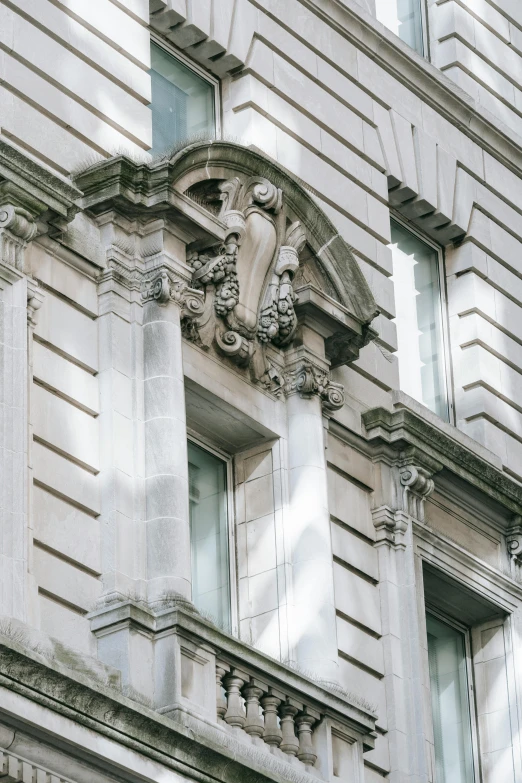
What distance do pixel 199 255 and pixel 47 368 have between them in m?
2.46

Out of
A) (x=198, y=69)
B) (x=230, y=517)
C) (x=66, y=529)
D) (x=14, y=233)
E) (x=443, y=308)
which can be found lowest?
(x=66, y=529)

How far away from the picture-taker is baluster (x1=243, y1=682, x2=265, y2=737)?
19703mm

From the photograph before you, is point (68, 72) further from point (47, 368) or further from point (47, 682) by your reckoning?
point (47, 682)

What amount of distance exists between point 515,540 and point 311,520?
4.01 meters

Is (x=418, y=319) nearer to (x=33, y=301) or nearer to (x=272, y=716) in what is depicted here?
(x=33, y=301)

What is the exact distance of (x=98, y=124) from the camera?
21.7 meters

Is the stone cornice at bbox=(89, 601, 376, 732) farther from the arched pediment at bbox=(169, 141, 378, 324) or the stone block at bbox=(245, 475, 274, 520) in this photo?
the arched pediment at bbox=(169, 141, 378, 324)

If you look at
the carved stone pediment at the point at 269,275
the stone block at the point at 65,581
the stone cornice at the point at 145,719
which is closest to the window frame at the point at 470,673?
the carved stone pediment at the point at 269,275

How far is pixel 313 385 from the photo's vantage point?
2239cm

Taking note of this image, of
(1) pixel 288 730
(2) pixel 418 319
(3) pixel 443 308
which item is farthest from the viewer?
(3) pixel 443 308

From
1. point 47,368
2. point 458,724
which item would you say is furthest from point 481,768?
point 47,368

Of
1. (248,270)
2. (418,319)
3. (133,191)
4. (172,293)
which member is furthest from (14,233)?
(418,319)

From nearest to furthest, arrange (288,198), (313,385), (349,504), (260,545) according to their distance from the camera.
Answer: (260,545)
(313,385)
(288,198)
(349,504)

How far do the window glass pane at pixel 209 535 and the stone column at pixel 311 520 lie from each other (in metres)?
0.66
